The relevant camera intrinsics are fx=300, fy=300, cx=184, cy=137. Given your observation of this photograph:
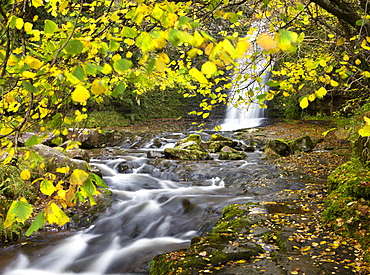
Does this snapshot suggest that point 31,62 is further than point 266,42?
Yes

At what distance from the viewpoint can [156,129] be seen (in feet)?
62.5

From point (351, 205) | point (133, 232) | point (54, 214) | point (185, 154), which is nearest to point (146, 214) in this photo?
point (133, 232)

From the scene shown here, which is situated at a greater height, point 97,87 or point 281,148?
point 97,87

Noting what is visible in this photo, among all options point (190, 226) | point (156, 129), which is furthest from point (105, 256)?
point (156, 129)

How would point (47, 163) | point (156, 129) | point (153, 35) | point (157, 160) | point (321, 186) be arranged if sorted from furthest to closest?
point (156, 129) < point (157, 160) < point (47, 163) < point (321, 186) < point (153, 35)

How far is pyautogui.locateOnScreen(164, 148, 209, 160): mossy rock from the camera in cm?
1073

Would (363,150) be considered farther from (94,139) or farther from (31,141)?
(94,139)

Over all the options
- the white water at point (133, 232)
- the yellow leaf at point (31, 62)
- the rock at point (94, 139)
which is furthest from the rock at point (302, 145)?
the yellow leaf at point (31, 62)

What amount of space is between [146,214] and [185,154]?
462 centimetres

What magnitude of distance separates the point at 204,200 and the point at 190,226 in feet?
3.50

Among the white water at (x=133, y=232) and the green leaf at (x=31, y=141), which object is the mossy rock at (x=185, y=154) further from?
the green leaf at (x=31, y=141)

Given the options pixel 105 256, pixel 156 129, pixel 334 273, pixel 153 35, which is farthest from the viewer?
pixel 156 129

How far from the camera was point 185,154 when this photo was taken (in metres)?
10.8

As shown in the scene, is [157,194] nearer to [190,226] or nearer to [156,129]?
[190,226]
